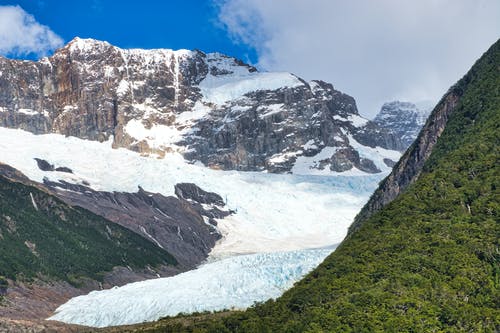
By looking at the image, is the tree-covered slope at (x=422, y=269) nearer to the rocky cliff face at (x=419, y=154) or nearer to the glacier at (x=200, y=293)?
the rocky cliff face at (x=419, y=154)

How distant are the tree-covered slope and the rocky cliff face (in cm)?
3242

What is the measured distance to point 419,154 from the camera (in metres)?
178

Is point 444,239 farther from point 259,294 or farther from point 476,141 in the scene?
point 259,294

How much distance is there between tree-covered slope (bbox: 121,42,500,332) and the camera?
305 ft

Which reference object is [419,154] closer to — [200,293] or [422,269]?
[200,293]

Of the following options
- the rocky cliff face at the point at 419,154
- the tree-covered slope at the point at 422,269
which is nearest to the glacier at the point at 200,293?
the rocky cliff face at the point at 419,154

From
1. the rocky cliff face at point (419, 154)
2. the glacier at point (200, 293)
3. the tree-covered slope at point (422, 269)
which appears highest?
the rocky cliff face at point (419, 154)

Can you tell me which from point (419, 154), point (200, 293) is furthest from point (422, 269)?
point (200, 293)

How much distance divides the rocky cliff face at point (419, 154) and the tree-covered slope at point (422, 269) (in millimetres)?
32418

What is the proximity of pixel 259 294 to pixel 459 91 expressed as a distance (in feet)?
194

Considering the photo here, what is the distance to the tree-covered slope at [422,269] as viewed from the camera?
9294 cm

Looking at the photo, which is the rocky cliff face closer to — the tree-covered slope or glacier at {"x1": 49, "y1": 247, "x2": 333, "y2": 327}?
glacier at {"x1": 49, "y1": 247, "x2": 333, "y2": 327}

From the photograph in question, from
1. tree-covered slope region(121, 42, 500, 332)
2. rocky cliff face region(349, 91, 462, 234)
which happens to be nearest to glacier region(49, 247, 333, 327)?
rocky cliff face region(349, 91, 462, 234)

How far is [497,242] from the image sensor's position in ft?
340
